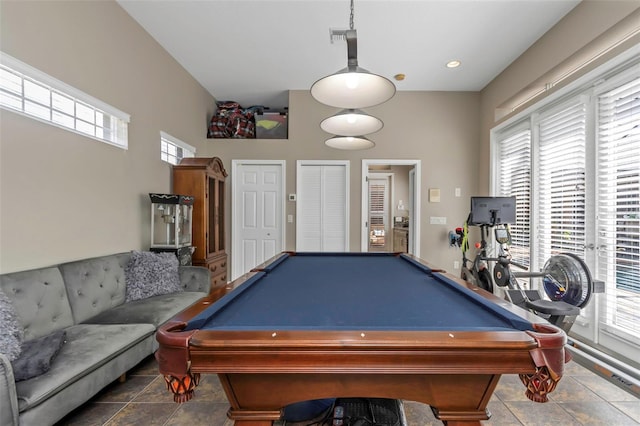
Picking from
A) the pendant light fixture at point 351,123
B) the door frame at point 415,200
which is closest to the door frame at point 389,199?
the door frame at point 415,200

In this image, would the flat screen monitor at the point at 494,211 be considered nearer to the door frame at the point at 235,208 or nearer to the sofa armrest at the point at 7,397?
the door frame at the point at 235,208

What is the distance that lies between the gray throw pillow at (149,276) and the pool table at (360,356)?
1781 millimetres

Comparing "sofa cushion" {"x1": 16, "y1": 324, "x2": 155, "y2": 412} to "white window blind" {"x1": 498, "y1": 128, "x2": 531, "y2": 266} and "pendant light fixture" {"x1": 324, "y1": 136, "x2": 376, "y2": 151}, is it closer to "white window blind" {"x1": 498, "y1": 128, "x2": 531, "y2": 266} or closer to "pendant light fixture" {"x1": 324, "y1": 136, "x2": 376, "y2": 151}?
"pendant light fixture" {"x1": 324, "y1": 136, "x2": 376, "y2": 151}

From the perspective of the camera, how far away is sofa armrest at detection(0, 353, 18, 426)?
1.17m

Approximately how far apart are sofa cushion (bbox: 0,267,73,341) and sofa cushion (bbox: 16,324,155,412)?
0.11 metres

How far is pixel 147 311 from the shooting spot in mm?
2201

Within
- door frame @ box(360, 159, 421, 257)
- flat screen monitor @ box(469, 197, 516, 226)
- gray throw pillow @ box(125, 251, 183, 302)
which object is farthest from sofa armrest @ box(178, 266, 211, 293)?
flat screen monitor @ box(469, 197, 516, 226)

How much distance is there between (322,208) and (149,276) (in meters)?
2.70

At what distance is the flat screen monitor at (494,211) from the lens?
3.17 m

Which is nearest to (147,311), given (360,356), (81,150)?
(81,150)

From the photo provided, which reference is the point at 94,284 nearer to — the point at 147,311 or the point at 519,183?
the point at 147,311

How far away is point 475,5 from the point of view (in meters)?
2.64

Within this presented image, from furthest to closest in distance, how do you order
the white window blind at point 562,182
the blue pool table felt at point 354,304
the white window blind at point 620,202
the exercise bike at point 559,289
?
the white window blind at point 562,182, the white window blind at point 620,202, the exercise bike at point 559,289, the blue pool table felt at point 354,304

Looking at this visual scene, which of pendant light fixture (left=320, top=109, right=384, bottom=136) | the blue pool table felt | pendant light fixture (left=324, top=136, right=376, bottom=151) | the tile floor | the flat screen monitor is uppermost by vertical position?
pendant light fixture (left=320, top=109, right=384, bottom=136)
